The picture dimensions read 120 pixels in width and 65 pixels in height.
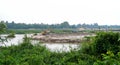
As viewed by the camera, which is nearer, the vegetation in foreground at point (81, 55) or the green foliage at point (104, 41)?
the vegetation in foreground at point (81, 55)

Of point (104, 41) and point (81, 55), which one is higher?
point (104, 41)

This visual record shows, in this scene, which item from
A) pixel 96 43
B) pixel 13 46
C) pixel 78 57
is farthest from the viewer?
pixel 13 46

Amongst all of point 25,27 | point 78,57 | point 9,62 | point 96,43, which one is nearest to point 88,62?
point 78,57

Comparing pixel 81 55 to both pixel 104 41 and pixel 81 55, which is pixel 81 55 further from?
pixel 104 41

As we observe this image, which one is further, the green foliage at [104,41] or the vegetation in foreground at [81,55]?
the green foliage at [104,41]

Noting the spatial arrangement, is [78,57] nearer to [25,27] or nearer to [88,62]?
[88,62]

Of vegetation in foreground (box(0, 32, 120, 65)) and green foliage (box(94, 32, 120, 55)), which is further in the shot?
green foliage (box(94, 32, 120, 55))

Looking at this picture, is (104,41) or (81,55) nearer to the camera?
(81,55)

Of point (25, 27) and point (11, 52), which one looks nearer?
point (11, 52)

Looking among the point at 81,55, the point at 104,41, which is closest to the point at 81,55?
the point at 81,55

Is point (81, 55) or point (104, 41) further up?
point (104, 41)

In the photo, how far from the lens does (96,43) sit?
11617mm

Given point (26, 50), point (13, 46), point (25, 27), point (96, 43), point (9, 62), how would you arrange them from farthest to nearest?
1. point (25, 27)
2. point (13, 46)
3. point (26, 50)
4. point (96, 43)
5. point (9, 62)

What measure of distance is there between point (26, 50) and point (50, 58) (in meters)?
2.17
